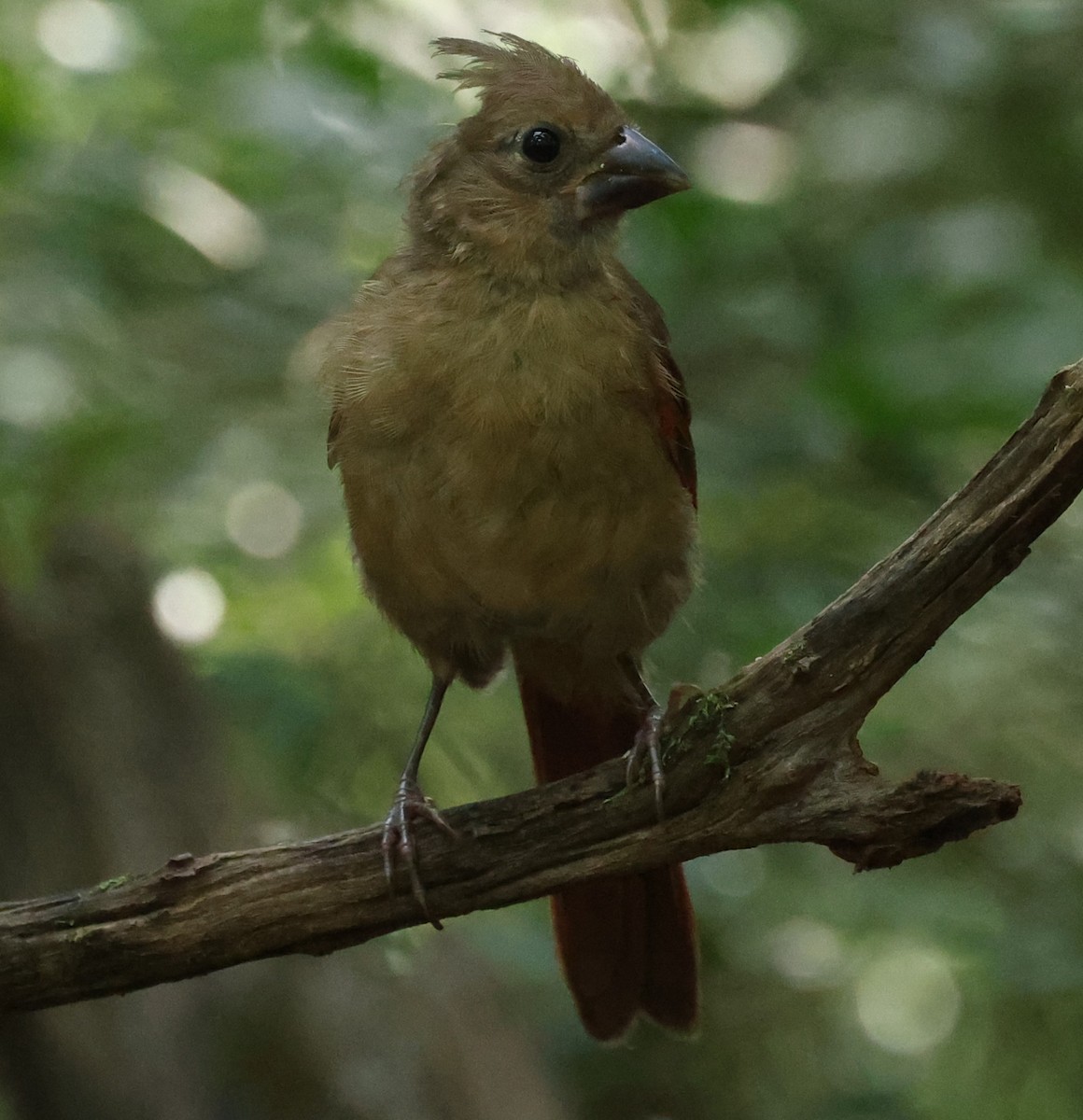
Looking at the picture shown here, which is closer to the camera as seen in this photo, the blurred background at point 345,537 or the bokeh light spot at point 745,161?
the blurred background at point 345,537

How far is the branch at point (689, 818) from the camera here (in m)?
2.68

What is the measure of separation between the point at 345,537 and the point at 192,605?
0.51 meters

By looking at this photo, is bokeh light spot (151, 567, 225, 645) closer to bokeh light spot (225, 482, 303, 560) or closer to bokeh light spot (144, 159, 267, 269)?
bokeh light spot (225, 482, 303, 560)

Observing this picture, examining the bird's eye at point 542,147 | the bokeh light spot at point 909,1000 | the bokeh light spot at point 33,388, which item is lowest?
the bokeh light spot at point 909,1000

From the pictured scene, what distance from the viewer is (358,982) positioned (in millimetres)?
4953

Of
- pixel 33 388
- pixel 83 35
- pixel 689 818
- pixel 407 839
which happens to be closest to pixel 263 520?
pixel 33 388

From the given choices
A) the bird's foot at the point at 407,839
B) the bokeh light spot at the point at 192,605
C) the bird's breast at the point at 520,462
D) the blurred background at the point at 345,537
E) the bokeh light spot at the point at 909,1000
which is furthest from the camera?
the bokeh light spot at the point at 192,605

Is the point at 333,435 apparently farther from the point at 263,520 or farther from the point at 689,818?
the point at 689,818

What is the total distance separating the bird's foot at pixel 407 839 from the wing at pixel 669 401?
96cm

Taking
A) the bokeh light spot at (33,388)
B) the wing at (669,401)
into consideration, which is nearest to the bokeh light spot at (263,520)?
the bokeh light spot at (33,388)

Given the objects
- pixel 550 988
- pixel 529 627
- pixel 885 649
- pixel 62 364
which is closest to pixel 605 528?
pixel 529 627

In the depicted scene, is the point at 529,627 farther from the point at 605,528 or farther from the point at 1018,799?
the point at 1018,799

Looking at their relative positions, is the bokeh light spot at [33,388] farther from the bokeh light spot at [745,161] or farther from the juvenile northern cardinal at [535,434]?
the bokeh light spot at [745,161]

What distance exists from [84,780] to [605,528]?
267cm
